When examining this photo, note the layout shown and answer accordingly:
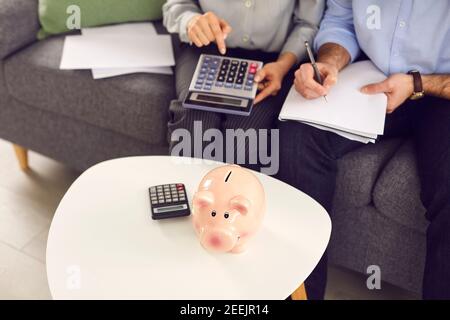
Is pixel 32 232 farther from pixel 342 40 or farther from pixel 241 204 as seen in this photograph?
pixel 342 40

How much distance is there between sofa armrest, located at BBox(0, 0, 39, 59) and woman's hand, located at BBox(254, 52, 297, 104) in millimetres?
673

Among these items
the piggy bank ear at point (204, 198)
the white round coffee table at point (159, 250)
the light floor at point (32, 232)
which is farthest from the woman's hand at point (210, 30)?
the light floor at point (32, 232)

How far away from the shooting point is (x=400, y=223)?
3.61 feet

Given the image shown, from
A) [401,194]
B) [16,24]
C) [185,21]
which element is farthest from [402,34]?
[16,24]

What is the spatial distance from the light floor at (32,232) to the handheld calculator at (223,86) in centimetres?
52

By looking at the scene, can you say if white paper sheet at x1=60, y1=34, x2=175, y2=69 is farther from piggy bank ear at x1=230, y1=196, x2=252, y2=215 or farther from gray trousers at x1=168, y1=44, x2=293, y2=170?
piggy bank ear at x1=230, y1=196, x2=252, y2=215

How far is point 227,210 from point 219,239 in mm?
45

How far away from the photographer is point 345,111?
3.48 feet

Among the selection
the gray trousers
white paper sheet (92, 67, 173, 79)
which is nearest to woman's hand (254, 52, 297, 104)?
the gray trousers

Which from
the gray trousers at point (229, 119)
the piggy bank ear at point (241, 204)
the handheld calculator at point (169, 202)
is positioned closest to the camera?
the piggy bank ear at point (241, 204)

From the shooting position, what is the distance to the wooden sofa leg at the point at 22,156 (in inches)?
60.8

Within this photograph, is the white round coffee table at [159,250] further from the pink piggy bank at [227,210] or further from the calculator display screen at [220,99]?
the calculator display screen at [220,99]

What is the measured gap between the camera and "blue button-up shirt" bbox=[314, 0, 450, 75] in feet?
3.60
